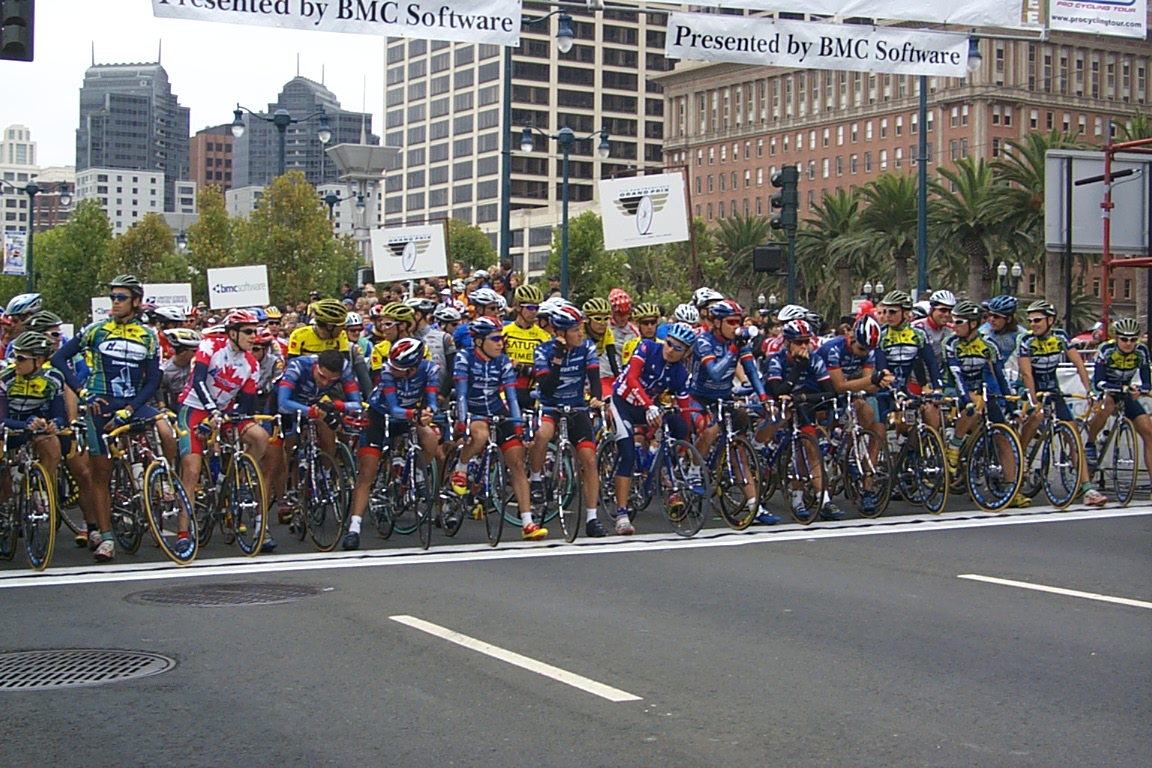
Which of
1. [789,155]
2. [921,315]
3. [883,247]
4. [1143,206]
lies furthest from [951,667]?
[789,155]

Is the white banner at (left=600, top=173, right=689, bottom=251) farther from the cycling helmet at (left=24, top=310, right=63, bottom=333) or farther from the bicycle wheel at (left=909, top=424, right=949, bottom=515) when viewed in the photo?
the cycling helmet at (left=24, top=310, right=63, bottom=333)

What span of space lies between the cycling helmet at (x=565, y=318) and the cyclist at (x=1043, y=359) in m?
5.21

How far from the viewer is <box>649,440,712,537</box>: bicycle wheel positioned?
13.4 m

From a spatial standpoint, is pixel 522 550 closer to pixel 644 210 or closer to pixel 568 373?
pixel 568 373

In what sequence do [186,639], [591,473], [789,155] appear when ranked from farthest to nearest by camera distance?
1. [789,155]
2. [591,473]
3. [186,639]

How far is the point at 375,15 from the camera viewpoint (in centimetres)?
1622

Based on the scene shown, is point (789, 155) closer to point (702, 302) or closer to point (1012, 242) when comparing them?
point (1012, 242)

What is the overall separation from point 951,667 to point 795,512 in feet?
21.9

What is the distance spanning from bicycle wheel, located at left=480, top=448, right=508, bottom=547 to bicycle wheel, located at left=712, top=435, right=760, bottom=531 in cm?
204

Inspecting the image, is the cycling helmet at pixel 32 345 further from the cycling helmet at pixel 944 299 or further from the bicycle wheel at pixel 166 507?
the cycling helmet at pixel 944 299

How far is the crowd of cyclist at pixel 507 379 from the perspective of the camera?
12469mm

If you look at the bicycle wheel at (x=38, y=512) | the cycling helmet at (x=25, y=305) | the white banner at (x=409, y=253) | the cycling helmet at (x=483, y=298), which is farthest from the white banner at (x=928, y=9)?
the bicycle wheel at (x=38, y=512)

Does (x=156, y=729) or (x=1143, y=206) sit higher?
(x=1143, y=206)

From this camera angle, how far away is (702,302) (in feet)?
50.6
